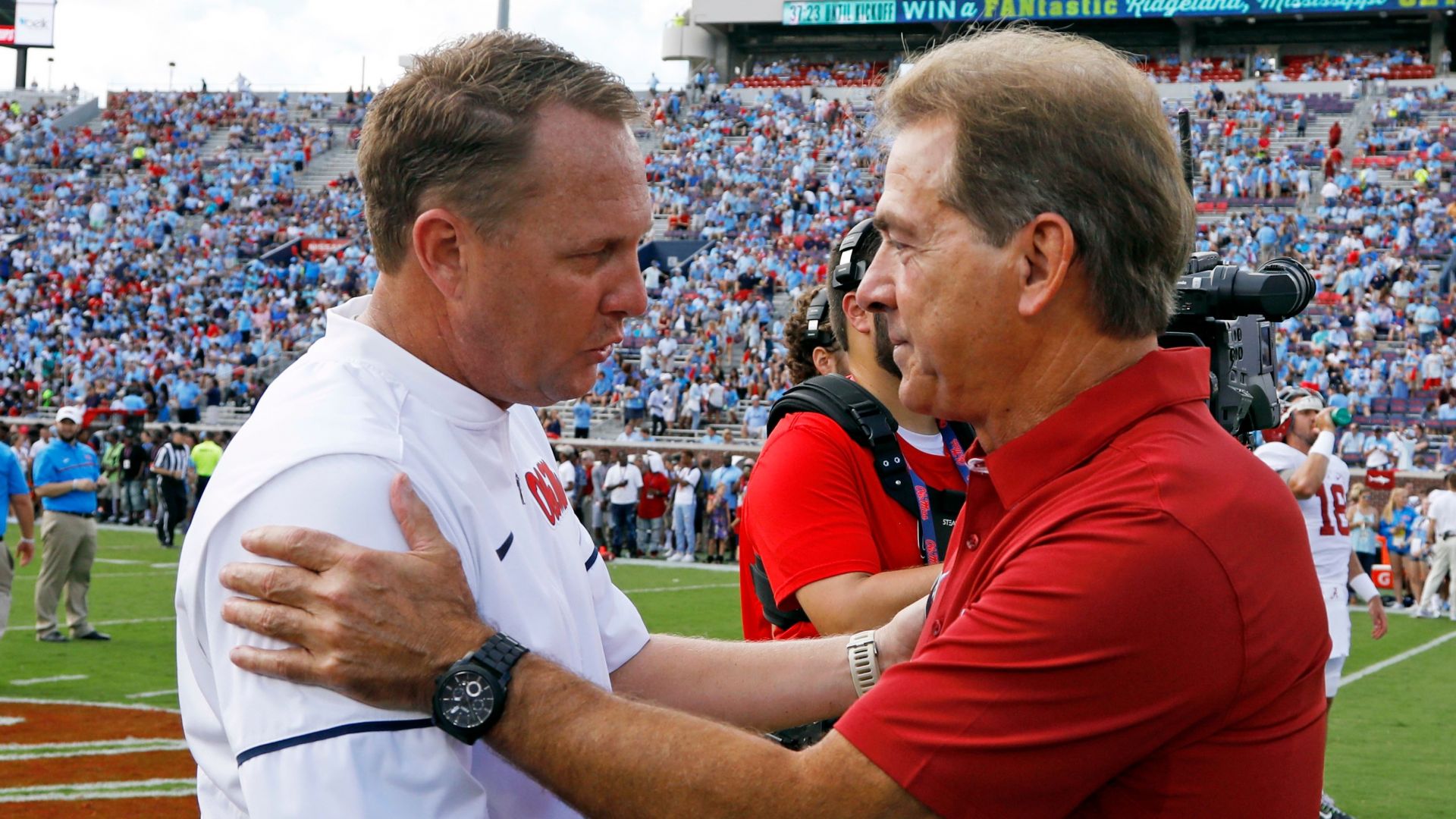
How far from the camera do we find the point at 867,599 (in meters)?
3.22

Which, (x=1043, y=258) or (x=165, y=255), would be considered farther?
(x=165, y=255)

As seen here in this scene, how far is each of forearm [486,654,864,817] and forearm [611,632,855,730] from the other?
73cm

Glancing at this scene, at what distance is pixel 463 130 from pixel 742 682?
1157mm

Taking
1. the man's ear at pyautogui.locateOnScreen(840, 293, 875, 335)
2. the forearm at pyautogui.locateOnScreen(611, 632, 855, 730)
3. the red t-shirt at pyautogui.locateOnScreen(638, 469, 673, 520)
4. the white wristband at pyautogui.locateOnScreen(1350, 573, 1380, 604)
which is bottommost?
the red t-shirt at pyautogui.locateOnScreen(638, 469, 673, 520)

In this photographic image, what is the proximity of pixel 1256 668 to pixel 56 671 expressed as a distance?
1083 cm

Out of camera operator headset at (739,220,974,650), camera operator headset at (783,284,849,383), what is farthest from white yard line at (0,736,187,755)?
camera operator headset at (739,220,974,650)

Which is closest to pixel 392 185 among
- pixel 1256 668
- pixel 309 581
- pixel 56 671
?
pixel 309 581

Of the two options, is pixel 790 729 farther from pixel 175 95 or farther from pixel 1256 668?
pixel 175 95

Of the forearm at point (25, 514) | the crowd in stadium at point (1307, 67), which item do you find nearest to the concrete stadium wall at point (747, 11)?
the crowd in stadium at point (1307, 67)

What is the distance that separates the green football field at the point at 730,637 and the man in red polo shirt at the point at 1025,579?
6.41 m

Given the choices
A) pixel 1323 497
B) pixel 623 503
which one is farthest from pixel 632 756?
pixel 623 503

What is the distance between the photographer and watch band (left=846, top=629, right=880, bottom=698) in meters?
2.59

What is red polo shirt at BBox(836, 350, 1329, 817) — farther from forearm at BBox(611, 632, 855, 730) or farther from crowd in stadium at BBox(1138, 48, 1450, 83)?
crowd in stadium at BBox(1138, 48, 1450, 83)

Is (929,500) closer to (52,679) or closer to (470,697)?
(470,697)
